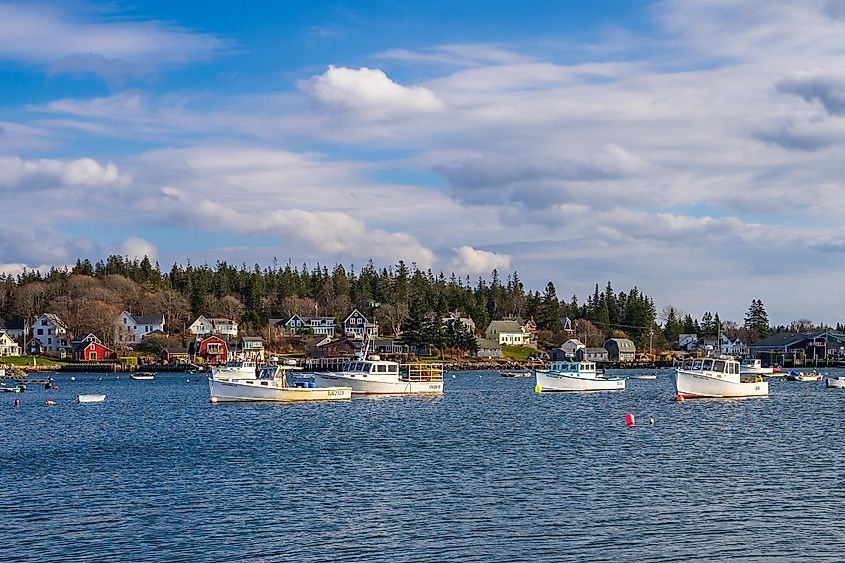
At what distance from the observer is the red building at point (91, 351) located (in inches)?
7280

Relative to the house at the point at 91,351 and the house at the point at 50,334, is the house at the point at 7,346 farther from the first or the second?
the house at the point at 91,351

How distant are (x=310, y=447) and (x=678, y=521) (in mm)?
25701

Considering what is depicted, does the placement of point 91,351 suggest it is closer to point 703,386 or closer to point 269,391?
point 269,391

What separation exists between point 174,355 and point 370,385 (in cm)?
10593

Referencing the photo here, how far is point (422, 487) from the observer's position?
3978 cm

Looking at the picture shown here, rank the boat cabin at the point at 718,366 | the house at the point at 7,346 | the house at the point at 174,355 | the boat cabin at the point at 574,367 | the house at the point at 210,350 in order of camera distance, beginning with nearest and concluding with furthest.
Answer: the boat cabin at the point at 718,366, the boat cabin at the point at 574,367, the house at the point at 174,355, the house at the point at 7,346, the house at the point at 210,350

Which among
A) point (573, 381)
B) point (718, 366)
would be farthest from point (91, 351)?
point (718, 366)

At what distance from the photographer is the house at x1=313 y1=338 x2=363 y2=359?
190750 mm

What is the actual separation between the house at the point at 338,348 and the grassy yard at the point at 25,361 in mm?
48244

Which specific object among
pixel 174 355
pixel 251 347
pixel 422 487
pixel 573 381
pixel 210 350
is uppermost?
pixel 251 347

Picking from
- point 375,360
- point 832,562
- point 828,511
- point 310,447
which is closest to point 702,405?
point 375,360

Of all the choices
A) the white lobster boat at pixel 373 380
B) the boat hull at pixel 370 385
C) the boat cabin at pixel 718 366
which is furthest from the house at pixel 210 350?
the boat cabin at pixel 718 366

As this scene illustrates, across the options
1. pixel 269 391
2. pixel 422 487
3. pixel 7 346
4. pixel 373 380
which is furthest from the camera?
pixel 7 346

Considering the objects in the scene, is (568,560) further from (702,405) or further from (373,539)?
(702,405)
